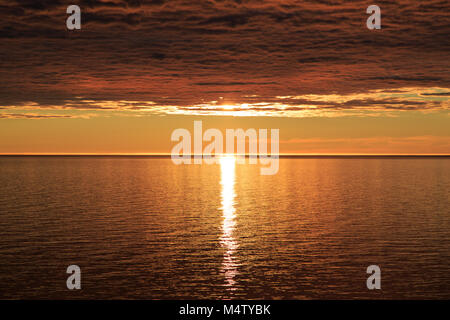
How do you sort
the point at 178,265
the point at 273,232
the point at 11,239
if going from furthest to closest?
the point at 273,232 < the point at 11,239 < the point at 178,265

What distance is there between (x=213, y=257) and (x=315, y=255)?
9722mm

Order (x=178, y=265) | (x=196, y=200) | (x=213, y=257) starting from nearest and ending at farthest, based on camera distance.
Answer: (x=178, y=265) < (x=213, y=257) < (x=196, y=200)

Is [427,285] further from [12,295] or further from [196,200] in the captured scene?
[196,200]

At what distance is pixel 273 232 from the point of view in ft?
199

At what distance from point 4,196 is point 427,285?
90165 mm
